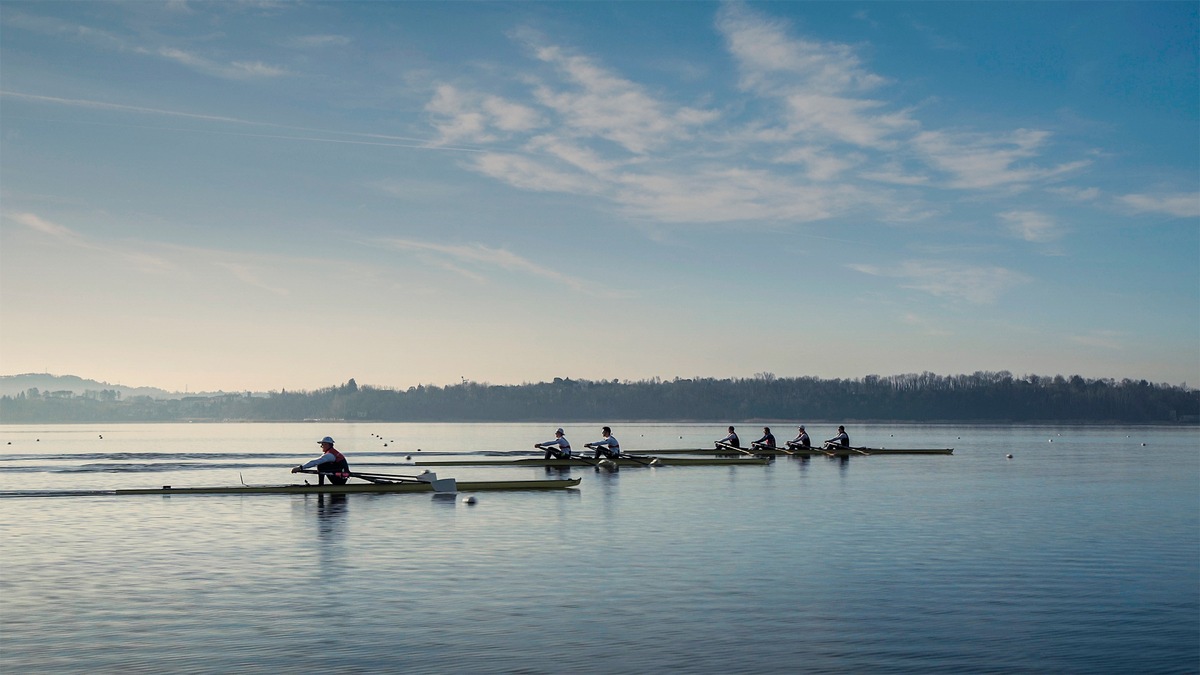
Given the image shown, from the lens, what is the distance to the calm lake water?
37.2 feet

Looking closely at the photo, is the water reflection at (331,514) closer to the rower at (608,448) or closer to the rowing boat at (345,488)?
the rowing boat at (345,488)

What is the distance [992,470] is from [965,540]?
88.0 ft

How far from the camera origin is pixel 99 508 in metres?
27.4

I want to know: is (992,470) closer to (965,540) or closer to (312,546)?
(965,540)

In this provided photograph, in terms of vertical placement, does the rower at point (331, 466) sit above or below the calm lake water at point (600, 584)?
above

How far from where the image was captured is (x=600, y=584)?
620 inches

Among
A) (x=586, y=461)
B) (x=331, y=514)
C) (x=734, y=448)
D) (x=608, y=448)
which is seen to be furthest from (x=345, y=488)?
(x=734, y=448)

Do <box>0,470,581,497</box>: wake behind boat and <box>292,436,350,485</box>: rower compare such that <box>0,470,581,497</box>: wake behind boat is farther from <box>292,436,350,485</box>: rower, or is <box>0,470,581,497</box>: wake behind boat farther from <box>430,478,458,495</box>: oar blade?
<box>292,436,350,485</box>: rower

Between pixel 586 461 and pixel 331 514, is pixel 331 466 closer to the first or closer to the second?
pixel 331 514

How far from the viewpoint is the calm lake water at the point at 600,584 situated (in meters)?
11.3

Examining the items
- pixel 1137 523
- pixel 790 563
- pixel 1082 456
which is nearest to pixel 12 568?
pixel 790 563

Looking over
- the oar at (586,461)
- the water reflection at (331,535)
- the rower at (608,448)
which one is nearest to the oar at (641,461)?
the rower at (608,448)

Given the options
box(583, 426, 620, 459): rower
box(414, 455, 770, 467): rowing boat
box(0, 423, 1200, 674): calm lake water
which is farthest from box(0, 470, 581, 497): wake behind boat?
box(414, 455, 770, 467): rowing boat

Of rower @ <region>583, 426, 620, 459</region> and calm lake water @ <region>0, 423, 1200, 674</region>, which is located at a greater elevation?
rower @ <region>583, 426, 620, 459</region>
